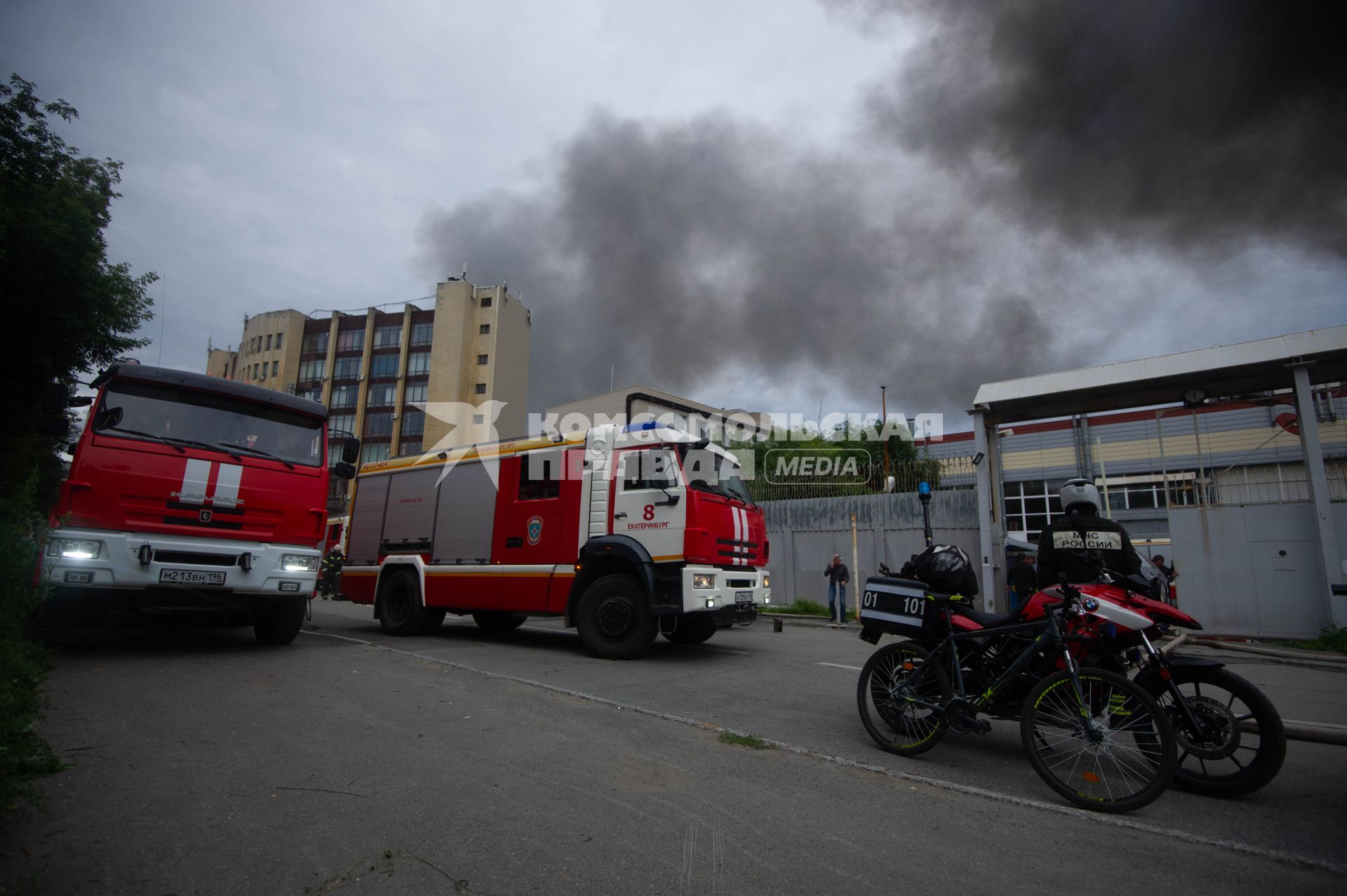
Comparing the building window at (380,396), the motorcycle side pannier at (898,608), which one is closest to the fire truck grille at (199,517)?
the motorcycle side pannier at (898,608)

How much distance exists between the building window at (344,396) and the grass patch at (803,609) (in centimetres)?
5503

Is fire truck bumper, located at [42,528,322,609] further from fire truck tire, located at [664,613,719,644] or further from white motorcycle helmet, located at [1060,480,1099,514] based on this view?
white motorcycle helmet, located at [1060,480,1099,514]

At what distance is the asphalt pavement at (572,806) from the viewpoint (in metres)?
2.65

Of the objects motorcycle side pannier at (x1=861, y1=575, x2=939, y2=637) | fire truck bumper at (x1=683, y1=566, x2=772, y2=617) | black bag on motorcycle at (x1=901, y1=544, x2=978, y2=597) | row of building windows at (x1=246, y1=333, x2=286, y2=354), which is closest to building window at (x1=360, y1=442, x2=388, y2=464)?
row of building windows at (x1=246, y1=333, x2=286, y2=354)

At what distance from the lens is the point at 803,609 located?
17156 mm

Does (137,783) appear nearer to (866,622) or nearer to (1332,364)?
(866,622)

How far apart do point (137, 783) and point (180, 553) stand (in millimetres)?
3889

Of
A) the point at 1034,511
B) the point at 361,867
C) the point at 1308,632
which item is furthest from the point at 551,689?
the point at 1034,511

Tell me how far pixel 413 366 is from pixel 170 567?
57919 millimetres

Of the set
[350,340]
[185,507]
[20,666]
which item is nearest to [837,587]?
[185,507]

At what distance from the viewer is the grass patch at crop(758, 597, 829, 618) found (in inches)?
667

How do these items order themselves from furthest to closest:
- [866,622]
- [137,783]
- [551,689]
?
[551,689] < [866,622] < [137,783]

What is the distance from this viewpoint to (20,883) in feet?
7.74

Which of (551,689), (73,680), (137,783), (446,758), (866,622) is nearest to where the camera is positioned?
(137,783)
